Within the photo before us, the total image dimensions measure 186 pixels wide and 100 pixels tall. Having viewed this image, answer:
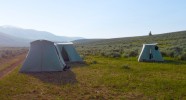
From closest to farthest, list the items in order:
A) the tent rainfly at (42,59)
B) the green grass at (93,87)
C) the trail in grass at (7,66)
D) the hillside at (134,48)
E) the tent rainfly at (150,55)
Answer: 1. the green grass at (93,87)
2. the tent rainfly at (42,59)
3. the trail in grass at (7,66)
4. the tent rainfly at (150,55)
5. the hillside at (134,48)

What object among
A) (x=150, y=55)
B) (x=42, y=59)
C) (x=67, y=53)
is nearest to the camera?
(x=42, y=59)

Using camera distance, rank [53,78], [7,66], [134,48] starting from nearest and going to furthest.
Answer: [53,78]
[7,66]
[134,48]

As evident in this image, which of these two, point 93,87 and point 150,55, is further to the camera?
point 150,55

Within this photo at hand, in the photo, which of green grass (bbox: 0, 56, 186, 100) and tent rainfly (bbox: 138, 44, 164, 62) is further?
tent rainfly (bbox: 138, 44, 164, 62)

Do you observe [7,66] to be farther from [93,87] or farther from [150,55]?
[93,87]

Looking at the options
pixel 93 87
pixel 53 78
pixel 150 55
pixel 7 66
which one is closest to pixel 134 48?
pixel 150 55

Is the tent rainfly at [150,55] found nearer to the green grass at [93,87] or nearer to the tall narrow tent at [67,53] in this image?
the tall narrow tent at [67,53]

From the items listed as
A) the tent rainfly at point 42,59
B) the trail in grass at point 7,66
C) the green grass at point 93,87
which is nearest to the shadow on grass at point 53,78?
the green grass at point 93,87

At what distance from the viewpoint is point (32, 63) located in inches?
862

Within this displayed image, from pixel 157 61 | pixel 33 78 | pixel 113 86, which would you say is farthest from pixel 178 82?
pixel 157 61

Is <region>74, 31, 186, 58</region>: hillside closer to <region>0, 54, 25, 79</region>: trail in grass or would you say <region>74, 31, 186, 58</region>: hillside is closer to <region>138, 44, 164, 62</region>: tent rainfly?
<region>138, 44, 164, 62</region>: tent rainfly

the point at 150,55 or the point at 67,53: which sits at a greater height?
the point at 67,53

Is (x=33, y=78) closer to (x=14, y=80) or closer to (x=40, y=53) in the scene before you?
(x=14, y=80)

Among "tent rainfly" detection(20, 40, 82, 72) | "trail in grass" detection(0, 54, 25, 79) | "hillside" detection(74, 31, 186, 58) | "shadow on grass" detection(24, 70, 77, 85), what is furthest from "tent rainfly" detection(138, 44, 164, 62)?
"shadow on grass" detection(24, 70, 77, 85)
